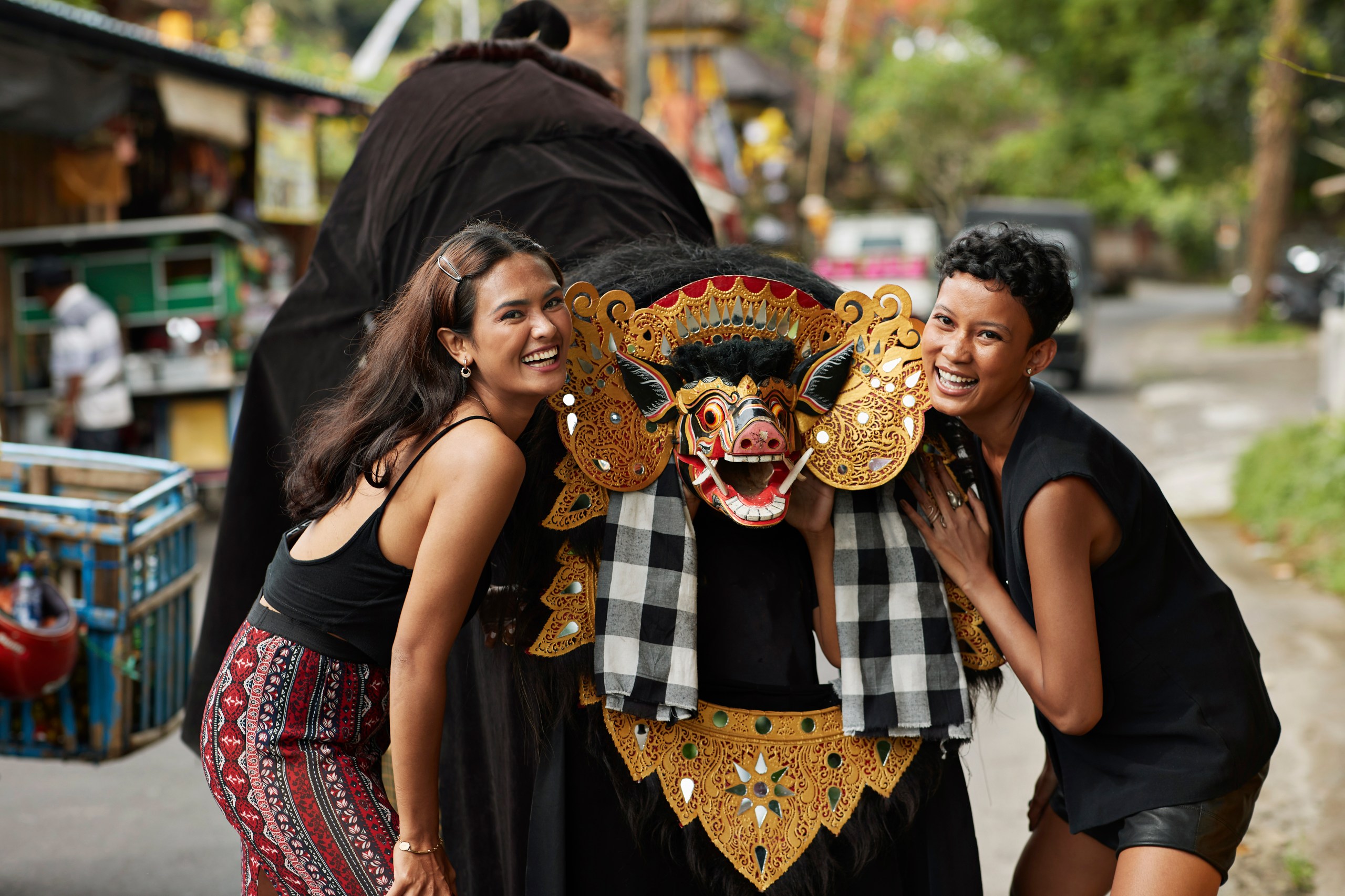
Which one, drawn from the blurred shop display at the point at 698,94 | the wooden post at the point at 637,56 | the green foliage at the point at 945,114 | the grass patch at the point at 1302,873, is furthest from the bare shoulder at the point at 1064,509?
the green foliage at the point at 945,114

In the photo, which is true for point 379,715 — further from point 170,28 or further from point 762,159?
point 762,159

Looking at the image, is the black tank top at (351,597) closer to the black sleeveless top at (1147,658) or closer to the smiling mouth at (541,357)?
the smiling mouth at (541,357)

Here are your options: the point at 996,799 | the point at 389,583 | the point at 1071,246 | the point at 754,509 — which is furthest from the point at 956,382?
the point at 1071,246

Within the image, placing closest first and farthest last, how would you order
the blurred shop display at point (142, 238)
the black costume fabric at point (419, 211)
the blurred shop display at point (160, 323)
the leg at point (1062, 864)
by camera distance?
1. the leg at point (1062, 864)
2. the black costume fabric at point (419, 211)
3. the blurred shop display at point (142, 238)
4. the blurred shop display at point (160, 323)

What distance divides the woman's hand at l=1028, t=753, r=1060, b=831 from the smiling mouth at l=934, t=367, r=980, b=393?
864 millimetres

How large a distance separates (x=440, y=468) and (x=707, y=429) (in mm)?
426

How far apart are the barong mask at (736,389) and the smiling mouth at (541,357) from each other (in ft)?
0.35

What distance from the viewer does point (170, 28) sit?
38.7 ft

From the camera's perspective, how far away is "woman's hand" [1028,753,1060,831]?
240 cm

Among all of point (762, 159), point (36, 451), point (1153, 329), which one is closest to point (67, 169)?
point (36, 451)

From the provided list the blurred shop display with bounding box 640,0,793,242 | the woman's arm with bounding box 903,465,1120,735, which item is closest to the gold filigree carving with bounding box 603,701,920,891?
the woman's arm with bounding box 903,465,1120,735

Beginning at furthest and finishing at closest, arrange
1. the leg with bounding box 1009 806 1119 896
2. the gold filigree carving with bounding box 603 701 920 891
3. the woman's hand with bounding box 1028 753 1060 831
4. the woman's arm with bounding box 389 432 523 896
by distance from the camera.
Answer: the woman's hand with bounding box 1028 753 1060 831
the leg with bounding box 1009 806 1119 896
the gold filigree carving with bounding box 603 701 920 891
the woman's arm with bounding box 389 432 523 896

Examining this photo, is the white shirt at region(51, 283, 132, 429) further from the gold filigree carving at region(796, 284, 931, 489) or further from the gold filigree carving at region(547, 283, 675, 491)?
the gold filigree carving at region(796, 284, 931, 489)

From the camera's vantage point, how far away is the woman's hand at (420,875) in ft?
6.20
